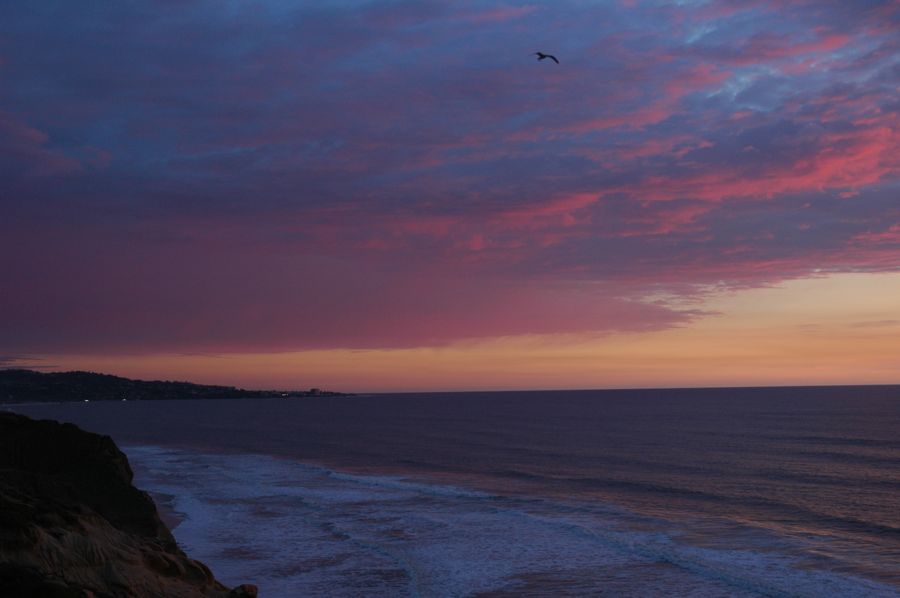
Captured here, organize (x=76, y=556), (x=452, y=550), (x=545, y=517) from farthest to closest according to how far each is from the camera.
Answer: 1. (x=545, y=517)
2. (x=452, y=550)
3. (x=76, y=556)

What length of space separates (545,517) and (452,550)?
25.1 feet

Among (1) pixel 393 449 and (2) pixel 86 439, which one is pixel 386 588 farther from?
(1) pixel 393 449

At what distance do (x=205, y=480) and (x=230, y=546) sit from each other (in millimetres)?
21178

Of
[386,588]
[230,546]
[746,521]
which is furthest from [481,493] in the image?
[386,588]

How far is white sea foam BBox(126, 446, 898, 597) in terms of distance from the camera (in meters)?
22.8

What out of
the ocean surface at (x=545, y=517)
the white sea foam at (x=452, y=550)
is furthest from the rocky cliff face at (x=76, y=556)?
the ocean surface at (x=545, y=517)

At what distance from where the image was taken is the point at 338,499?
131 ft

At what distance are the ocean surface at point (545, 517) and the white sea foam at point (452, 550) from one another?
3.7 inches

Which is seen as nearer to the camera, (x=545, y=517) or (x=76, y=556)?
(x=76, y=556)

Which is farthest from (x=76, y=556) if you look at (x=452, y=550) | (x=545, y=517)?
(x=545, y=517)

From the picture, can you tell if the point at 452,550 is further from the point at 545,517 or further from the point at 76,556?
the point at 76,556

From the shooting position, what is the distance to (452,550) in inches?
1085

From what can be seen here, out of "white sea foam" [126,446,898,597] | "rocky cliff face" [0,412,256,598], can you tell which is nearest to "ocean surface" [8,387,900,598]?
"white sea foam" [126,446,898,597]

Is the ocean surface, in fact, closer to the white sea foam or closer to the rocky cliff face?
the white sea foam
